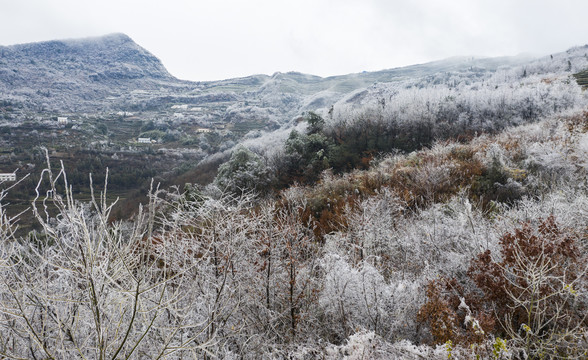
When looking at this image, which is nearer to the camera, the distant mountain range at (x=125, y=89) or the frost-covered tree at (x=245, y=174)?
the frost-covered tree at (x=245, y=174)

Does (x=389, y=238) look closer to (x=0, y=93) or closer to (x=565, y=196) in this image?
(x=565, y=196)

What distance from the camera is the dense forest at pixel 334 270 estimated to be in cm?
263

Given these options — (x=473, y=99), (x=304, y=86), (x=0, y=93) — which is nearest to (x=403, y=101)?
(x=473, y=99)

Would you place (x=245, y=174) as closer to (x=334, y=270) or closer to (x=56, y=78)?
(x=334, y=270)

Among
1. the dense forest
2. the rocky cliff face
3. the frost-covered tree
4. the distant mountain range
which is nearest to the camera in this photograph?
the dense forest

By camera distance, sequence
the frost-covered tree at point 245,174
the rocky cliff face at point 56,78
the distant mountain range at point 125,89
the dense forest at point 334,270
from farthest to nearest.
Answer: the rocky cliff face at point 56,78, the distant mountain range at point 125,89, the frost-covered tree at point 245,174, the dense forest at point 334,270

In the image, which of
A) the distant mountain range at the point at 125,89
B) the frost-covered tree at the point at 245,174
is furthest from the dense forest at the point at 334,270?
the distant mountain range at the point at 125,89

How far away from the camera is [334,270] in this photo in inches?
252

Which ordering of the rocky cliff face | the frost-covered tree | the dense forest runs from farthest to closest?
the rocky cliff face < the frost-covered tree < the dense forest

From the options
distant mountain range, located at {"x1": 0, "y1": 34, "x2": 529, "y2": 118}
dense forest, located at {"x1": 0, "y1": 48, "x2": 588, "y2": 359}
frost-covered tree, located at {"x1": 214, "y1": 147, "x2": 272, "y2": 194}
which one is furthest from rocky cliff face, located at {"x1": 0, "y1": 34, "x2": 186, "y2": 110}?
dense forest, located at {"x1": 0, "y1": 48, "x2": 588, "y2": 359}

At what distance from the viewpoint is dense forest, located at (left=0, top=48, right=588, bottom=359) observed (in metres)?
2.63

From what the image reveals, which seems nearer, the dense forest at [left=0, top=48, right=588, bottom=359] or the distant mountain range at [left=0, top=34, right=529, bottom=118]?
the dense forest at [left=0, top=48, right=588, bottom=359]

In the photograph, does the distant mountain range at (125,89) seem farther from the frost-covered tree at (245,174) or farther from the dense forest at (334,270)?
the dense forest at (334,270)

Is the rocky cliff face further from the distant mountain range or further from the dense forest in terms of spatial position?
the dense forest
